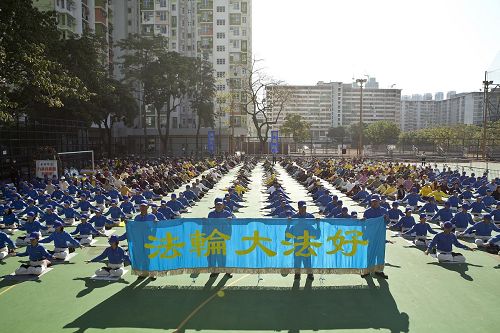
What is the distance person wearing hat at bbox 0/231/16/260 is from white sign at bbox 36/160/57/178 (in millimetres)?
14772

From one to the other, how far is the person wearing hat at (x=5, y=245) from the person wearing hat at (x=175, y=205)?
6484 millimetres

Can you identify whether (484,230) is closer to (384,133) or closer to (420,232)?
(420,232)

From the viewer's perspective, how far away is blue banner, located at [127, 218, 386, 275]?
1063 centimetres

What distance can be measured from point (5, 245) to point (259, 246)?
25.8ft

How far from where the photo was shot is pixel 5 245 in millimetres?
12961

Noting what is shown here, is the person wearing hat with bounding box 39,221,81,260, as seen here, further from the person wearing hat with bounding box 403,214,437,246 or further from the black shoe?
the person wearing hat with bounding box 403,214,437,246

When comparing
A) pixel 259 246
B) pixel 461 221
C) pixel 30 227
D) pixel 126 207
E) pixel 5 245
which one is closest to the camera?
pixel 259 246

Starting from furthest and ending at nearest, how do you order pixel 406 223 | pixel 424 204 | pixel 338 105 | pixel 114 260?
1. pixel 338 105
2. pixel 424 204
3. pixel 406 223
4. pixel 114 260

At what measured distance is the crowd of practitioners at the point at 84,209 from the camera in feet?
37.9

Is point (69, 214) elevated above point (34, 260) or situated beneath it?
elevated above

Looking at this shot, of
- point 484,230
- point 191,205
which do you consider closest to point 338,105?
point 191,205

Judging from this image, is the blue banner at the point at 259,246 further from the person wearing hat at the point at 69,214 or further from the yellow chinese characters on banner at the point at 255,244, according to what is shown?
the person wearing hat at the point at 69,214

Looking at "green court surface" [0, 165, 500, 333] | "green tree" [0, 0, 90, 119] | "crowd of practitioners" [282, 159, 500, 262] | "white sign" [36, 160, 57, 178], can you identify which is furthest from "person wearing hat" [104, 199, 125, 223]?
"white sign" [36, 160, 57, 178]

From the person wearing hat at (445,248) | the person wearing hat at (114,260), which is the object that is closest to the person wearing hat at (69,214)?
the person wearing hat at (114,260)
